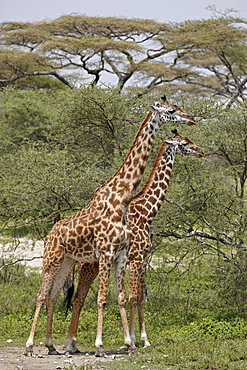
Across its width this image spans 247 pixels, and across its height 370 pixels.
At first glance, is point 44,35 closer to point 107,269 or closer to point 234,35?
point 234,35

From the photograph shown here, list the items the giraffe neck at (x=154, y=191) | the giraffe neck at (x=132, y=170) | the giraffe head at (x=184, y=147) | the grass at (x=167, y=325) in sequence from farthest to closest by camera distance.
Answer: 1. the giraffe head at (x=184, y=147)
2. the giraffe neck at (x=154, y=191)
3. the giraffe neck at (x=132, y=170)
4. the grass at (x=167, y=325)

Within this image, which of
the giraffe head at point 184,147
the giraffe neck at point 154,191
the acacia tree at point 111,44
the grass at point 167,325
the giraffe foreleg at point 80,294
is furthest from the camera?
the acacia tree at point 111,44

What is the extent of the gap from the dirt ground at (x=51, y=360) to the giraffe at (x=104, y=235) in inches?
→ 8.3

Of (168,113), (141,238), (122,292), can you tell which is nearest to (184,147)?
(168,113)

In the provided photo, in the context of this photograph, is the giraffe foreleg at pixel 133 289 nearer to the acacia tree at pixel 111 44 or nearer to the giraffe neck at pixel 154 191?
the giraffe neck at pixel 154 191

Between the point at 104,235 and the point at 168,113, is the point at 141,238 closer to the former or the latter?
the point at 104,235

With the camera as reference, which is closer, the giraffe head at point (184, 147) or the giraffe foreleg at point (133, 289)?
the giraffe foreleg at point (133, 289)

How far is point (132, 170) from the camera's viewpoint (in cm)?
807

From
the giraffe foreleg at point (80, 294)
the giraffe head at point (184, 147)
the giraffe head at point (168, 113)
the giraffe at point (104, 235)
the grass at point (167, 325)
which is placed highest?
the giraffe head at point (168, 113)

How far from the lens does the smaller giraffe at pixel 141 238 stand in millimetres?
8453

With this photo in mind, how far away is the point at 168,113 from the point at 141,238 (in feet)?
5.81

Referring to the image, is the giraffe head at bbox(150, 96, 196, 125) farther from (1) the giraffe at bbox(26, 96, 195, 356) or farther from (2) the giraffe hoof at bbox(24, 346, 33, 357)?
(2) the giraffe hoof at bbox(24, 346, 33, 357)

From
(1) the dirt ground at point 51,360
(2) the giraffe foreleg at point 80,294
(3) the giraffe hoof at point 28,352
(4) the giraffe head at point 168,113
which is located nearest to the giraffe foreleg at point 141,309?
(1) the dirt ground at point 51,360

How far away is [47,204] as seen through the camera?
11.0m
